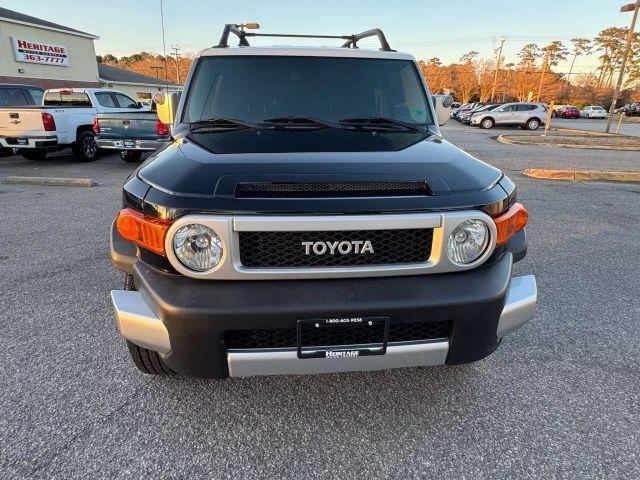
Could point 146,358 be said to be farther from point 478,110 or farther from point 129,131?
point 478,110

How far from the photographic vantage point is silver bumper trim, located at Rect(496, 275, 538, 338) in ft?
6.46

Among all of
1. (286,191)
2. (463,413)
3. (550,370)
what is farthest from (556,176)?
(286,191)

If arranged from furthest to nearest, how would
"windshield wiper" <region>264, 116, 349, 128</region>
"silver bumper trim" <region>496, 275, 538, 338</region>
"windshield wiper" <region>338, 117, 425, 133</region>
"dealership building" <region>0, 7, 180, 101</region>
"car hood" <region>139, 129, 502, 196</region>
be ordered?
"dealership building" <region>0, 7, 180, 101</region>
"windshield wiper" <region>338, 117, 425, 133</region>
"windshield wiper" <region>264, 116, 349, 128</region>
"silver bumper trim" <region>496, 275, 538, 338</region>
"car hood" <region>139, 129, 502, 196</region>

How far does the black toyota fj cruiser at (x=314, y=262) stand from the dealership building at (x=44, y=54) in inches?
1094

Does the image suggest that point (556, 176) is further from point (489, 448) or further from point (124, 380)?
point (124, 380)

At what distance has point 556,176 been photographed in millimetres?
9367

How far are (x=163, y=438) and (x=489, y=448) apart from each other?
5.29 feet

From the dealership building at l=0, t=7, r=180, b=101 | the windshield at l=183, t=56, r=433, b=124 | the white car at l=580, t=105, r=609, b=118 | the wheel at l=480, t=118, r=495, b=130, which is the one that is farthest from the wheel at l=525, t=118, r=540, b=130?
the windshield at l=183, t=56, r=433, b=124

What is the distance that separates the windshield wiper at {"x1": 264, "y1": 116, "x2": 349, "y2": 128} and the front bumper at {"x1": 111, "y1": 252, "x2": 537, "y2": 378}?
50.3 inches

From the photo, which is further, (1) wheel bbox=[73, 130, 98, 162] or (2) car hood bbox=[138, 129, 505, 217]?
(1) wheel bbox=[73, 130, 98, 162]

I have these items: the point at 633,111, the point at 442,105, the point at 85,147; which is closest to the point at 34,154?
the point at 85,147

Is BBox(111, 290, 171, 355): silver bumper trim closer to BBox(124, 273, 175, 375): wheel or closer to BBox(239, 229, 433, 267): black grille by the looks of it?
BBox(124, 273, 175, 375): wheel

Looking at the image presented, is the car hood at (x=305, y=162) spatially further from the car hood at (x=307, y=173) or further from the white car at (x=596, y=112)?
the white car at (x=596, y=112)

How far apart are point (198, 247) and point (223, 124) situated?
1.32 m
